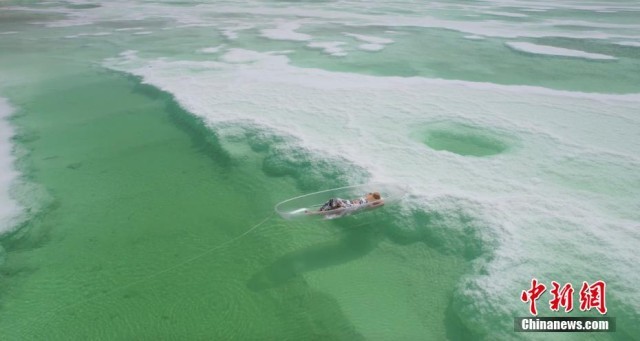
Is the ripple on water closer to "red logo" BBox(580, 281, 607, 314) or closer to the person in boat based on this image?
the person in boat

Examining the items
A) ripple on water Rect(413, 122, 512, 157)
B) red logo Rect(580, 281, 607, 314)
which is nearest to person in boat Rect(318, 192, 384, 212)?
ripple on water Rect(413, 122, 512, 157)

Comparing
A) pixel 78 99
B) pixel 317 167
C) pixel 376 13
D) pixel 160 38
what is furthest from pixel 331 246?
pixel 376 13

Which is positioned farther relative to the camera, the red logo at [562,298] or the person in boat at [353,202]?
the person in boat at [353,202]

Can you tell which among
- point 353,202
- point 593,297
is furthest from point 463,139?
point 593,297

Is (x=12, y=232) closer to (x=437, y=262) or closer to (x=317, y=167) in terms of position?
(x=317, y=167)

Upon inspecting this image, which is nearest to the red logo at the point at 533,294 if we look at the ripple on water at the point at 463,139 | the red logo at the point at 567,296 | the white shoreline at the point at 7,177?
the red logo at the point at 567,296

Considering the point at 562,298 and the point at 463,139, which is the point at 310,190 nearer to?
the point at 463,139

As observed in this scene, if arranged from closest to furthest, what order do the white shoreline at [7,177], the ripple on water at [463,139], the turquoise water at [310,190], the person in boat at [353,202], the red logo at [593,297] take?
1. the red logo at [593,297]
2. the turquoise water at [310,190]
3. the person in boat at [353,202]
4. the white shoreline at [7,177]
5. the ripple on water at [463,139]

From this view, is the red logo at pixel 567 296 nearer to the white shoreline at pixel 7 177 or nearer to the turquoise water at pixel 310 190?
the turquoise water at pixel 310 190
